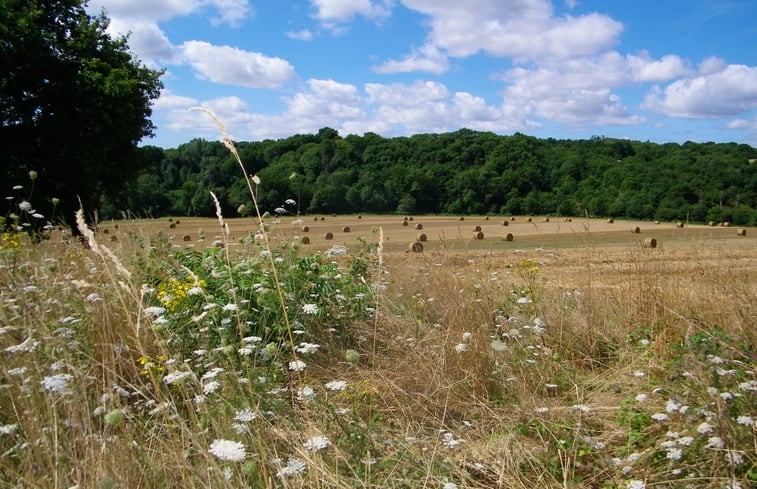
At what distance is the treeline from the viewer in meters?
55.0

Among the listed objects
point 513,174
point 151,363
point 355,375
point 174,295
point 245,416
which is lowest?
point 355,375

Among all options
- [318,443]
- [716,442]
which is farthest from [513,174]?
[318,443]

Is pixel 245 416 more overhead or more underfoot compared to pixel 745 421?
more overhead

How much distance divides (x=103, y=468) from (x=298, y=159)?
202 feet

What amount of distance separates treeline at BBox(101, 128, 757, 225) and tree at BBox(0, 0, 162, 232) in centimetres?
1755

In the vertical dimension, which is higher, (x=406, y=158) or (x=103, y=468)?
(x=406, y=158)

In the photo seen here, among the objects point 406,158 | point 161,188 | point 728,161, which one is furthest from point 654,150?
point 161,188

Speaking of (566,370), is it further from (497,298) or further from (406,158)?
(406,158)

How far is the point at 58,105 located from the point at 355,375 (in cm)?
2433

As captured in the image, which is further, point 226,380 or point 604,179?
point 604,179

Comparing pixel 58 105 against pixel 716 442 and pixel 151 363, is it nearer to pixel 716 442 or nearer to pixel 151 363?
pixel 151 363

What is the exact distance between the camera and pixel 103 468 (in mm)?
Answer: 2105

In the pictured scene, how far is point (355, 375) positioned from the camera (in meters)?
4.16

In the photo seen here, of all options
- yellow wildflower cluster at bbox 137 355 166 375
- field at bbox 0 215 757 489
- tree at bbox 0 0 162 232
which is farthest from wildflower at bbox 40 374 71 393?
tree at bbox 0 0 162 232
